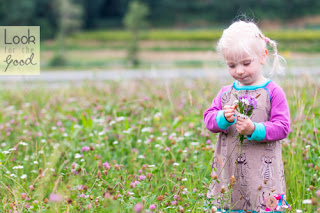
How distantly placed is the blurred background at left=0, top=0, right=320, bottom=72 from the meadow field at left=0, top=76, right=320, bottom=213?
40.9 ft

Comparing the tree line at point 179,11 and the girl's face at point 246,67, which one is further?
the tree line at point 179,11

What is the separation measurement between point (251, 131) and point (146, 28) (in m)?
20.4

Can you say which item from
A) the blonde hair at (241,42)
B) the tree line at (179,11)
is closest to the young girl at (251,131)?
the blonde hair at (241,42)

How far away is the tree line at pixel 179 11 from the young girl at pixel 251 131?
67.2 feet

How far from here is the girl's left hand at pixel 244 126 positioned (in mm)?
2074

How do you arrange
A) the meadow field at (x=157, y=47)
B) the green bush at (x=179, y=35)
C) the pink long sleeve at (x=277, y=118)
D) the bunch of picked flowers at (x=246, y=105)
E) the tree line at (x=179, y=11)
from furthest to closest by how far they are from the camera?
the tree line at (x=179, y=11), the green bush at (x=179, y=35), the meadow field at (x=157, y=47), the pink long sleeve at (x=277, y=118), the bunch of picked flowers at (x=246, y=105)

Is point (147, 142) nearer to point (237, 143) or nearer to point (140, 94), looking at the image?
point (237, 143)

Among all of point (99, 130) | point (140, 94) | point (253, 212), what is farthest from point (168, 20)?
point (253, 212)

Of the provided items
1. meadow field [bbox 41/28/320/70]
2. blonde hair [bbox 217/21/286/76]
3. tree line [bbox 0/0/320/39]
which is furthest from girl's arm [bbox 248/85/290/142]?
tree line [bbox 0/0/320/39]

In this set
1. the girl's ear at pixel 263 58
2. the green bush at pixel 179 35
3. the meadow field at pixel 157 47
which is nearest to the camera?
the girl's ear at pixel 263 58

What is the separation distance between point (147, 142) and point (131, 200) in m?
1.19

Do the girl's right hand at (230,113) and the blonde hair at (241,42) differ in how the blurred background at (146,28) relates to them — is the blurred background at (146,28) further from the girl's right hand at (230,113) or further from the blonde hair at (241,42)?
the girl's right hand at (230,113)

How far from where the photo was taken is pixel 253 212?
2.26 meters

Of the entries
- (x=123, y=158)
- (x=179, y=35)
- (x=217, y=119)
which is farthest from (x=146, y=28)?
(x=217, y=119)
